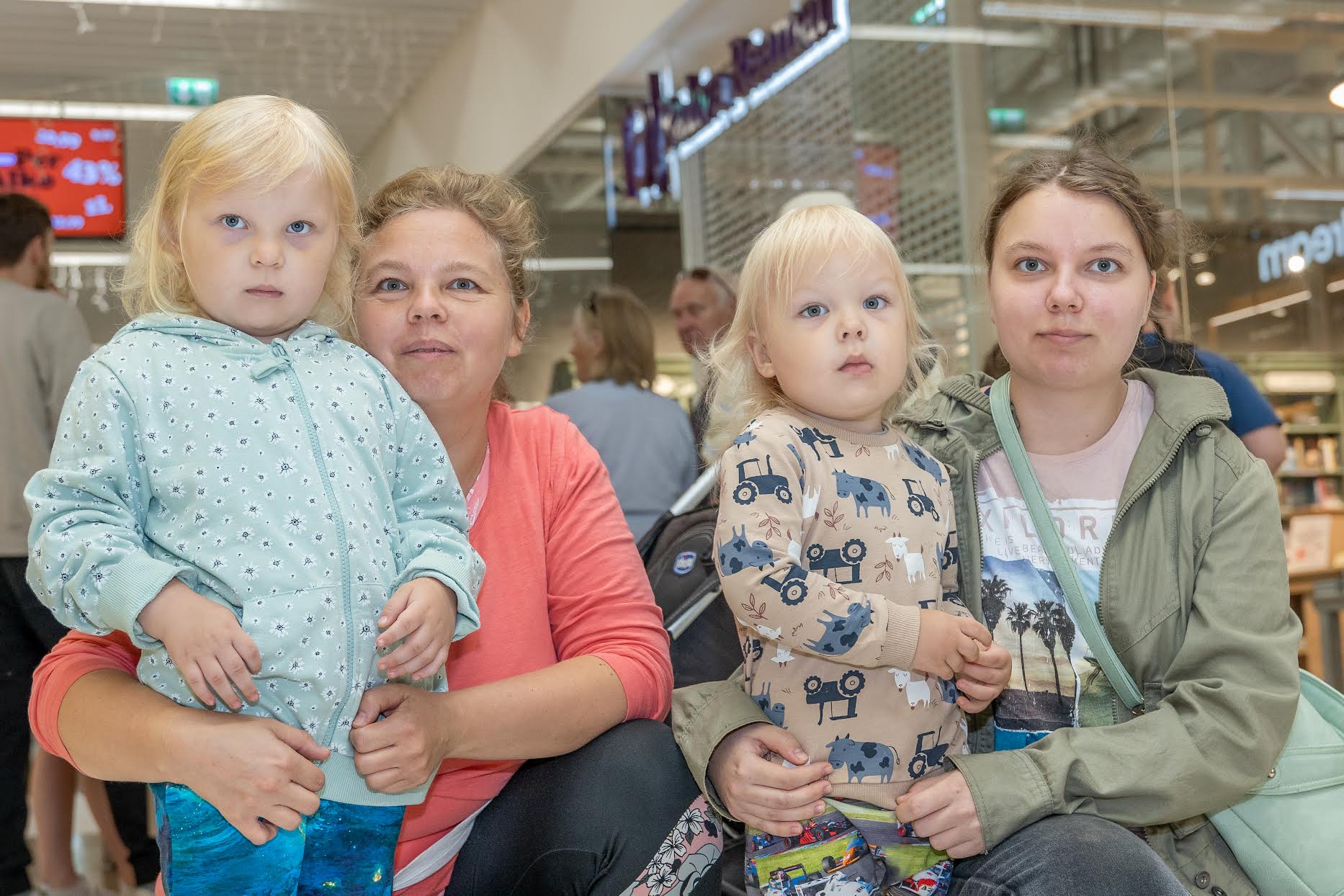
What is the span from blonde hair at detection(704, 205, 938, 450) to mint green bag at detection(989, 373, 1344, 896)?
355 millimetres

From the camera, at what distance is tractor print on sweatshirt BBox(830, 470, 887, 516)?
Result: 1582 mm

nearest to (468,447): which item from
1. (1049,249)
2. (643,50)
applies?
(1049,249)

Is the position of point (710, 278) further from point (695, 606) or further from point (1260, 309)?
point (695, 606)

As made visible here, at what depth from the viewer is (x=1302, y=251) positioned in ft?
14.1

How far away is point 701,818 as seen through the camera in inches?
64.6

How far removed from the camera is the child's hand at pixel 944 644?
148 cm

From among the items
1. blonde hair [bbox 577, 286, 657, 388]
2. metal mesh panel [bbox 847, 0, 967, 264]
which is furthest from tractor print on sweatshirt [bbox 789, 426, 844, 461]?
metal mesh panel [bbox 847, 0, 967, 264]

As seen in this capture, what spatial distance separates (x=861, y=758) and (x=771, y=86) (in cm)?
503

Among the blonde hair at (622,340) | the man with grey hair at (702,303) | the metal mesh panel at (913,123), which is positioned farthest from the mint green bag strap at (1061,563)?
the metal mesh panel at (913,123)

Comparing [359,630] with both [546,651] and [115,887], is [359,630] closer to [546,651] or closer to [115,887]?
[546,651]

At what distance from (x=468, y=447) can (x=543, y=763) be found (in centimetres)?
47

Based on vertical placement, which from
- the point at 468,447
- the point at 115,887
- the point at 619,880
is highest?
the point at 468,447

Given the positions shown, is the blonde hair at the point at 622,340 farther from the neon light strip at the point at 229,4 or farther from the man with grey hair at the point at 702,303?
the neon light strip at the point at 229,4

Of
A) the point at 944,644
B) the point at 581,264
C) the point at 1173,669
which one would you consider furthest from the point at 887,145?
the point at 944,644
